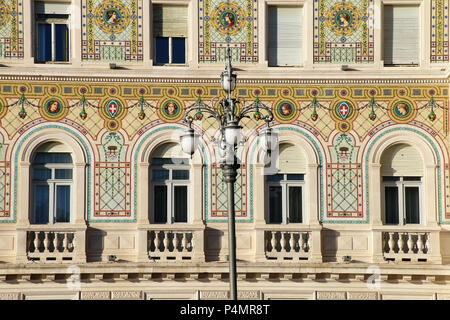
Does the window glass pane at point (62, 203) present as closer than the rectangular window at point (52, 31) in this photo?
Yes

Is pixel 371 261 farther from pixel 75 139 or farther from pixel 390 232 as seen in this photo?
pixel 75 139

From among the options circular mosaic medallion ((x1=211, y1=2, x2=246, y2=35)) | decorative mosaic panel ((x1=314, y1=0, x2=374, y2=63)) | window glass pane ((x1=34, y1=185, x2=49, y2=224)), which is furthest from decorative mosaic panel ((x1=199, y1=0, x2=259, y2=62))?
window glass pane ((x1=34, y1=185, x2=49, y2=224))

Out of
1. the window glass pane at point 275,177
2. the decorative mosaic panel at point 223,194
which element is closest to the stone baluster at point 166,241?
the decorative mosaic panel at point 223,194

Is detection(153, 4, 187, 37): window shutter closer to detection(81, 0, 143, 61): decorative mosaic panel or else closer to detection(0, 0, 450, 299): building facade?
detection(0, 0, 450, 299): building facade

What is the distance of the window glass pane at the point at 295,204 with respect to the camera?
1062 inches

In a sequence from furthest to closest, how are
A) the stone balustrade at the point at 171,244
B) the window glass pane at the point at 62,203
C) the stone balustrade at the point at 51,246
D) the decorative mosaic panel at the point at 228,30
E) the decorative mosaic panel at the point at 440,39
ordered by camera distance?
the decorative mosaic panel at the point at 440,39, the decorative mosaic panel at the point at 228,30, the window glass pane at the point at 62,203, the stone balustrade at the point at 171,244, the stone balustrade at the point at 51,246

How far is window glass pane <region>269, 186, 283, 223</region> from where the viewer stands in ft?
88.6

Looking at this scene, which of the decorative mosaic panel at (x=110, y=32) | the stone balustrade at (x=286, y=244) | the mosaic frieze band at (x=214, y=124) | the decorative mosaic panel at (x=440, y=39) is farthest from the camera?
the decorative mosaic panel at (x=440, y=39)

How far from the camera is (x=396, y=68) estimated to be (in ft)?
88.4

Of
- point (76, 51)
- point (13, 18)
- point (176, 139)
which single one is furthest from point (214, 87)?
point (13, 18)

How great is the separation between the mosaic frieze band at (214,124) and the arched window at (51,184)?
557 millimetres

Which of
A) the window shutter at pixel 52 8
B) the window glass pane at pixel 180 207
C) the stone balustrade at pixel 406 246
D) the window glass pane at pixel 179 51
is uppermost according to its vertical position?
the window shutter at pixel 52 8

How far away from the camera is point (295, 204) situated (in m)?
27.0

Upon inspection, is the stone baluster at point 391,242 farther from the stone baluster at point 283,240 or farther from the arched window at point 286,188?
the stone baluster at point 283,240
